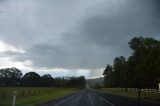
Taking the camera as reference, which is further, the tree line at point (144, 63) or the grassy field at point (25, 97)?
the tree line at point (144, 63)

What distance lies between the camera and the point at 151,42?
117 metres

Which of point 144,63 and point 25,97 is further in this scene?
point 144,63

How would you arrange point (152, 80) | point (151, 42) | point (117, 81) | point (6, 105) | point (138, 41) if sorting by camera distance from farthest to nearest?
point (117, 81), point (138, 41), point (151, 42), point (152, 80), point (6, 105)

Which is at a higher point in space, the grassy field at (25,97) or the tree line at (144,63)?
the tree line at (144,63)

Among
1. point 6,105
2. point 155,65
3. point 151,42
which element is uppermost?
point 151,42

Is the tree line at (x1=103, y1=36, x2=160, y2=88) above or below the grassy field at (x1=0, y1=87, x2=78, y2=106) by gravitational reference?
above

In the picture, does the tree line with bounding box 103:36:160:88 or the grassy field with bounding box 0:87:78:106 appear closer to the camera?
the grassy field with bounding box 0:87:78:106

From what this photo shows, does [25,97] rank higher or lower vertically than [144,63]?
lower

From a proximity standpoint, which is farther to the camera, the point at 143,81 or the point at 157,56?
the point at 143,81

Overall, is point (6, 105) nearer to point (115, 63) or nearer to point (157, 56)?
point (157, 56)

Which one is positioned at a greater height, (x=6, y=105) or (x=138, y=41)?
(x=138, y=41)

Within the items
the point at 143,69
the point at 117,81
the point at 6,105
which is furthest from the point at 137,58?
the point at 6,105

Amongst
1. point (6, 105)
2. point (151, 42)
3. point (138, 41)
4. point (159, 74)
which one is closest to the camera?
point (6, 105)

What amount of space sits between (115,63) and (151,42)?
76106 millimetres
